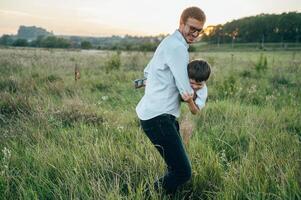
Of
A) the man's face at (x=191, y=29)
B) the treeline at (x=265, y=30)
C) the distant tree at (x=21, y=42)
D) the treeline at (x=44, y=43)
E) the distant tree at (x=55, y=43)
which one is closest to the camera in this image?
the man's face at (x=191, y=29)

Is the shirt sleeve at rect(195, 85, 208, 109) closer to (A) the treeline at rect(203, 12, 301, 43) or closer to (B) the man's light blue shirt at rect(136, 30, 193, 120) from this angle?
(B) the man's light blue shirt at rect(136, 30, 193, 120)

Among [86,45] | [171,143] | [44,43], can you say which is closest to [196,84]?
[171,143]

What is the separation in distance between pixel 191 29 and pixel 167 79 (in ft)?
1.37

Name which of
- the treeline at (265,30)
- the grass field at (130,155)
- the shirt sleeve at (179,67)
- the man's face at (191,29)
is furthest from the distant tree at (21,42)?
the shirt sleeve at (179,67)

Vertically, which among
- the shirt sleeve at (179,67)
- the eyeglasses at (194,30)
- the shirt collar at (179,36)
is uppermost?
the eyeglasses at (194,30)

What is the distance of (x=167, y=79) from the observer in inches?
101

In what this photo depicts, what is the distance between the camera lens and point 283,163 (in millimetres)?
2998

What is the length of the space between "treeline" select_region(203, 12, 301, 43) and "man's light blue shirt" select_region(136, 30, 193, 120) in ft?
294

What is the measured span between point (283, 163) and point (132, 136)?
1872 millimetres

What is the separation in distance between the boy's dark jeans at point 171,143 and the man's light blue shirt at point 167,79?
6cm

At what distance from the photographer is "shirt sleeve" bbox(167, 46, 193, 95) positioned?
2379 mm

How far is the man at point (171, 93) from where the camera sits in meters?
2.40

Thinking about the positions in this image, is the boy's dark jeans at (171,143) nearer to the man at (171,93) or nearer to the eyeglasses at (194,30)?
the man at (171,93)

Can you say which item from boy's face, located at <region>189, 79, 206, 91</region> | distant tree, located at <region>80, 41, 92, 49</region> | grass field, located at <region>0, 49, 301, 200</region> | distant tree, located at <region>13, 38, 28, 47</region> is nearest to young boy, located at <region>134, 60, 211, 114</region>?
boy's face, located at <region>189, 79, 206, 91</region>
